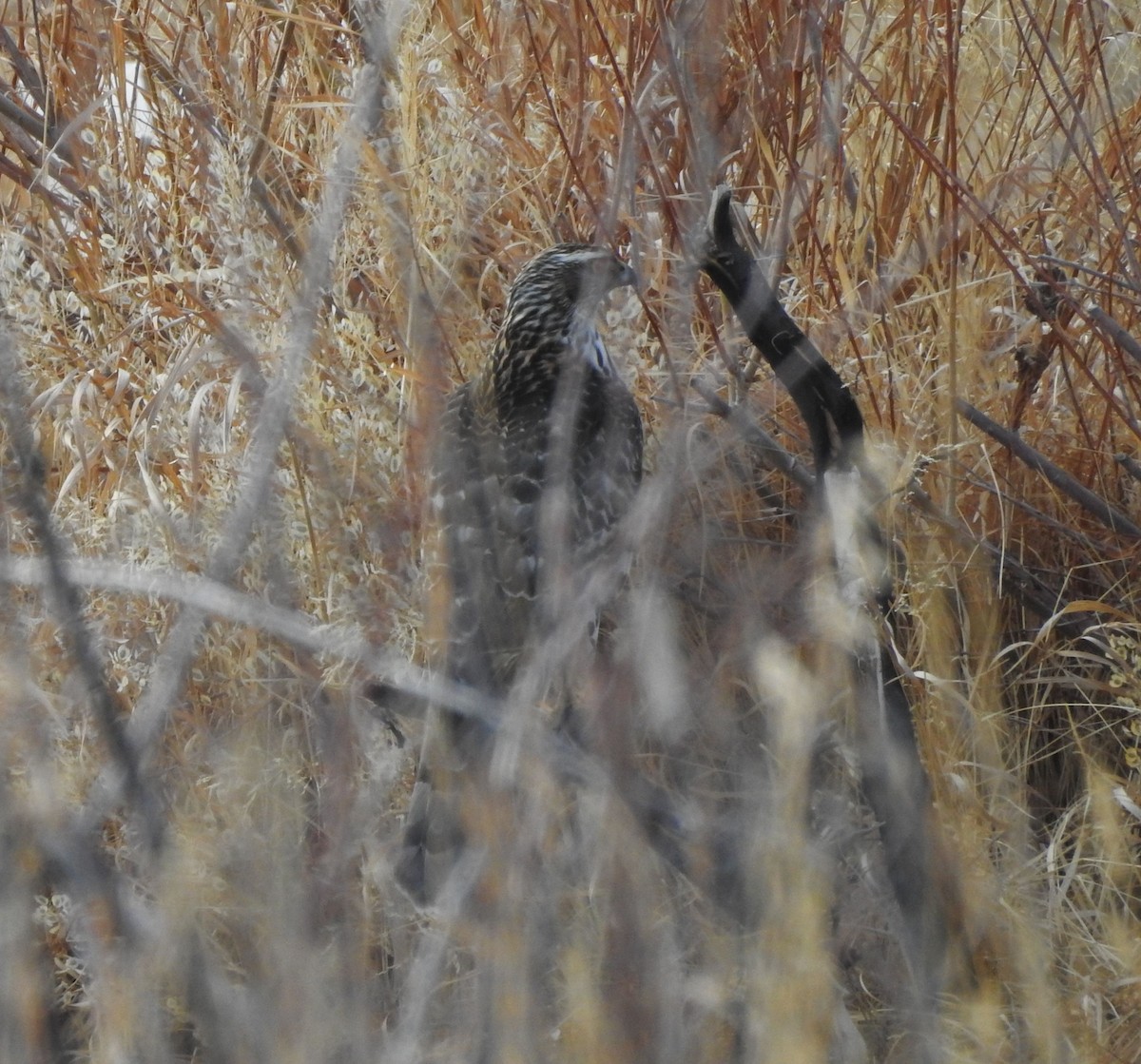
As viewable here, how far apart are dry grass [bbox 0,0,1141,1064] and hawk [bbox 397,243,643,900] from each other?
81 millimetres

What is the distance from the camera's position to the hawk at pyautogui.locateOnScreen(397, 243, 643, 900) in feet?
6.71

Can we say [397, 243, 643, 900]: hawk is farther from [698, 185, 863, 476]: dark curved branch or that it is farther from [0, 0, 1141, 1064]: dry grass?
[698, 185, 863, 476]: dark curved branch

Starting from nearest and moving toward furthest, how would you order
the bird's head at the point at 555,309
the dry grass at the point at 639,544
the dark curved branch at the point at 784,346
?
the dry grass at the point at 639,544, the dark curved branch at the point at 784,346, the bird's head at the point at 555,309

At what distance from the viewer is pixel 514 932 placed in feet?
3.25

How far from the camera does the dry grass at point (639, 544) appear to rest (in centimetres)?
101

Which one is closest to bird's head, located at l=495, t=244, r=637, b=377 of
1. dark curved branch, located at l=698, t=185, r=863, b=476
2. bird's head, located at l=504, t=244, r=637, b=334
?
bird's head, located at l=504, t=244, r=637, b=334

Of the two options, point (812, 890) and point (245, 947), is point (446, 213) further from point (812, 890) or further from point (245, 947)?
point (812, 890)

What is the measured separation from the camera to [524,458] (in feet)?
7.98

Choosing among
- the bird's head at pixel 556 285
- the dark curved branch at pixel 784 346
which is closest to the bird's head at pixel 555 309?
the bird's head at pixel 556 285

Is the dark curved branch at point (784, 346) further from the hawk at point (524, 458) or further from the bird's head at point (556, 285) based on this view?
the bird's head at point (556, 285)

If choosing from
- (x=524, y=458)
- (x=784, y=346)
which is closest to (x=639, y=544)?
(x=784, y=346)

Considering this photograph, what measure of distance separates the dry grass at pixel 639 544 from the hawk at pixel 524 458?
A: 81mm

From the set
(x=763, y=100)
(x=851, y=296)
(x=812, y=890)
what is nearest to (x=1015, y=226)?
(x=851, y=296)

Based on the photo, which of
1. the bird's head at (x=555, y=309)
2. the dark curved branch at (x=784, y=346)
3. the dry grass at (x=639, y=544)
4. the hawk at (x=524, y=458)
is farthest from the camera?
the bird's head at (x=555, y=309)
